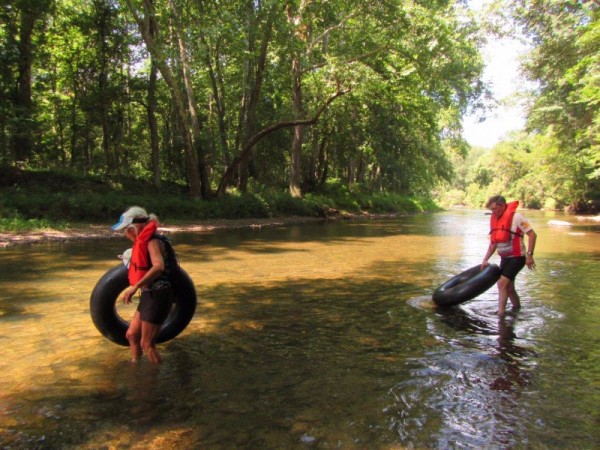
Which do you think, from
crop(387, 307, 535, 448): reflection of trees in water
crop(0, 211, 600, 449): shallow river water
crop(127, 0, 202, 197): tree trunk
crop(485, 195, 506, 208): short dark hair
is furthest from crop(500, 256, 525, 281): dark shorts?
crop(127, 0, 202, 197): tree trunk

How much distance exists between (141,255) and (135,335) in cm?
90

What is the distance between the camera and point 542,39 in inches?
985

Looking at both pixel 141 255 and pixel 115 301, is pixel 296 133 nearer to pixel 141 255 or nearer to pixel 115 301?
pixel 115 301

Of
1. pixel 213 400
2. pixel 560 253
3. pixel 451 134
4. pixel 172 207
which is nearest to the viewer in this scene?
pixel 213 400

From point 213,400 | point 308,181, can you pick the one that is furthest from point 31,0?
point 213,400

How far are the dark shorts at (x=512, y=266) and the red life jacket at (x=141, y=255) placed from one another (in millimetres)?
5186

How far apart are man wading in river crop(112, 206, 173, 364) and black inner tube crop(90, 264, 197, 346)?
284 mm

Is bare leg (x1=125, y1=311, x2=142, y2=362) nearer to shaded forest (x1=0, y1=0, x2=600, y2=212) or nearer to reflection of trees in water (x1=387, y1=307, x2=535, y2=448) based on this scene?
reflection of trees in water (x1=387, y1=307, x2=535, y2=448)

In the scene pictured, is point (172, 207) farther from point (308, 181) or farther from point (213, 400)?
point (213, 400)

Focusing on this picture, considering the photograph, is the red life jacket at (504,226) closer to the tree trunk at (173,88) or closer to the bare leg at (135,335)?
the bare leg at (135,335)

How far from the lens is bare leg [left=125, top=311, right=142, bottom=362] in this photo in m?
4.71

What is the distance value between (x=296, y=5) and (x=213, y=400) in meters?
22.4

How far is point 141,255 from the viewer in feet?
14.7

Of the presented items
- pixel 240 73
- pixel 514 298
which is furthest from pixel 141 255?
pixel 240 73
